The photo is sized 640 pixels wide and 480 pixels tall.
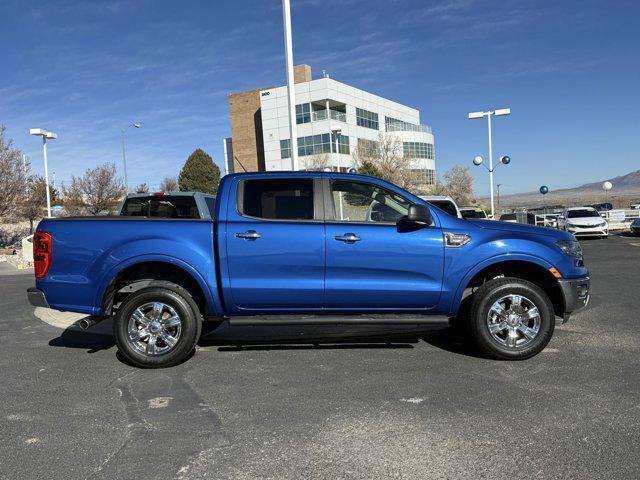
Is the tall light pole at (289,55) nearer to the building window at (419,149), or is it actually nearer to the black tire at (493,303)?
the black tire at (493,303)

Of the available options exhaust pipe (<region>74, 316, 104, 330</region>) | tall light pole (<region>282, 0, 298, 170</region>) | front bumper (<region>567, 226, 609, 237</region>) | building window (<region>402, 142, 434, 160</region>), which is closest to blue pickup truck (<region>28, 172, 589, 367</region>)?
exhaust pipe (<region>74, 316, 104, 330</region>)

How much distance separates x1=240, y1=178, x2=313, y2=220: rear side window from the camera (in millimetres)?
5133

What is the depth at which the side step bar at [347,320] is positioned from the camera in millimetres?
4961

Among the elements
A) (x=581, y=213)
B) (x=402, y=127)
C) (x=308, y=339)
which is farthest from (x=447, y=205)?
(x=402, y=127)

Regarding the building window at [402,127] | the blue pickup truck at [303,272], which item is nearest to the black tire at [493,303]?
the blue pickup truck at [303,272]

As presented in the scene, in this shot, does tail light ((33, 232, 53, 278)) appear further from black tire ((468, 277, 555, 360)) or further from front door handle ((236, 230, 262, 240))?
black tire ((468, 277, 555, 360))

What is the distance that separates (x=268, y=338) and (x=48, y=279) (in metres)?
2.52

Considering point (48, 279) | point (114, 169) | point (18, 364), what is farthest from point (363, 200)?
point (114, 169)

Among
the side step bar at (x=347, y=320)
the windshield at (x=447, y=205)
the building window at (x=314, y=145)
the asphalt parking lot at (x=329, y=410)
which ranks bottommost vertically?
the asphalt parking lot at (x=329, y=410)

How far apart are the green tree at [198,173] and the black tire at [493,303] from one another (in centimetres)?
5035

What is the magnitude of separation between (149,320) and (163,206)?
4.24m

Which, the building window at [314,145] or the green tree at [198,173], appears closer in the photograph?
the building window at [314,145]

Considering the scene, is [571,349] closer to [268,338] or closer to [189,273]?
[268,338]

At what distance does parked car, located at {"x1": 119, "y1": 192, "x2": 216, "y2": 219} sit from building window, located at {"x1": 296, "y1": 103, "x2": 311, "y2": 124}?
44.5m
